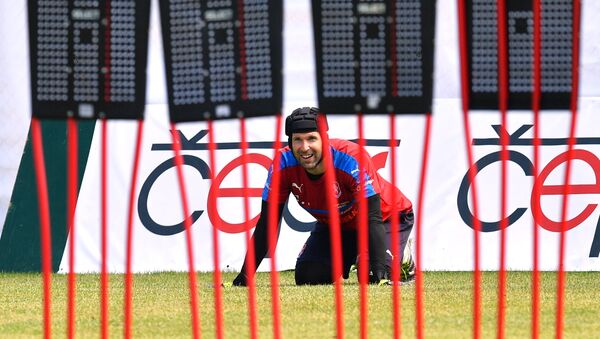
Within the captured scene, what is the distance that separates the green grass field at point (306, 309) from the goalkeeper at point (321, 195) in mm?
240

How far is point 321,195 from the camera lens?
8.99m

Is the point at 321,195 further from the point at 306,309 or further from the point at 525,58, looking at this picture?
the point at 525,58

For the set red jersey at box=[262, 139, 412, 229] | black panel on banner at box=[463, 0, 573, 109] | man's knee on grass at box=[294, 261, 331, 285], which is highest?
black panel on banner at box=[463, 0, 573, 109]

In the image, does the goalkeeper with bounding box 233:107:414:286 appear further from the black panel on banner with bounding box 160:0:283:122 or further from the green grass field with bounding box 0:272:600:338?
the black panel on banner with bounding box 160:0:283:122

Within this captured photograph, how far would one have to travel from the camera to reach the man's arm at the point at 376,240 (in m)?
8.84

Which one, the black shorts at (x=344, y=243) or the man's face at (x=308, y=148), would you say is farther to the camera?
the black shorts at (x=344, y=243)

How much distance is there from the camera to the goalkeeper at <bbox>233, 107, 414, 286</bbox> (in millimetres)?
8656

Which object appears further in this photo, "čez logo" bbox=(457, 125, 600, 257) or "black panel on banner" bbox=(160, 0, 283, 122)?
"čez logo" bbox=(457, 125, 600, 257)

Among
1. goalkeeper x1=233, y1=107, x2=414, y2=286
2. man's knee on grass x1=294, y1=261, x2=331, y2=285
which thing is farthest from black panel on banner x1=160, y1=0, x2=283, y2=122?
man's knee on grass x1=294, y1=261, x2=331, y2=285

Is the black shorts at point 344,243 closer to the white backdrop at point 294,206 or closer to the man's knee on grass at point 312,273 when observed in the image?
the man's knee on grass at point 312,273

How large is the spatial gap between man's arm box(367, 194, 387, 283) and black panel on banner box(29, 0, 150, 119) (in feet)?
14.2

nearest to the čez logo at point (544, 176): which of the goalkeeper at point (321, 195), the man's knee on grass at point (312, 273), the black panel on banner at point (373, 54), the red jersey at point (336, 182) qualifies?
the goalkeeper at point (321, 195)

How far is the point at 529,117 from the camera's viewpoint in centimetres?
1076

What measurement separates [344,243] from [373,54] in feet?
16.5
